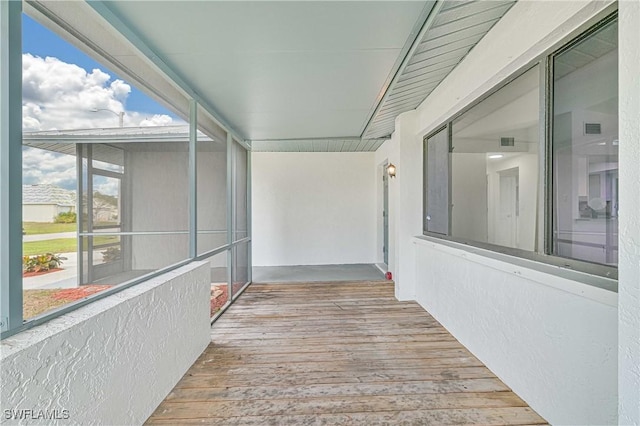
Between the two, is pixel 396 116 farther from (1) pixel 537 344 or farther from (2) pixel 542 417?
(2) pixel 542 417

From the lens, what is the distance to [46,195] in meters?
1.45

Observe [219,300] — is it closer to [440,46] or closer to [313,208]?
[313,208]

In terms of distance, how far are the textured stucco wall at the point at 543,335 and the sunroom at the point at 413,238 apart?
13 mm

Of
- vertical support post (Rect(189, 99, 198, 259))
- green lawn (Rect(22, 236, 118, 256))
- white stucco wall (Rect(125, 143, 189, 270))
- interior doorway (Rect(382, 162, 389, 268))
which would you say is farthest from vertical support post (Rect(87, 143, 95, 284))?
interior doorway (Rect(382, 162, 389, 268))

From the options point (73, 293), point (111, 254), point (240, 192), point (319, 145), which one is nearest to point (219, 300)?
point (111, 254)

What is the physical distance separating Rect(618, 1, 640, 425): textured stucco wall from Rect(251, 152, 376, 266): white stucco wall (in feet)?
18.1

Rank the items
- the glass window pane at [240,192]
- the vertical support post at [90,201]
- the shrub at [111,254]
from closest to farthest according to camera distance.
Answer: the vertical support post at [90,201]
the shrub at [111,254]
the glass window pane at [240,192]

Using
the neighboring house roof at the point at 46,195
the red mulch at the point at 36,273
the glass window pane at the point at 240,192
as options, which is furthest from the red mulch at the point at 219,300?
the neighboring house roof at the point at 46,195

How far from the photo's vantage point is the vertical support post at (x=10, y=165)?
1044 millimetres

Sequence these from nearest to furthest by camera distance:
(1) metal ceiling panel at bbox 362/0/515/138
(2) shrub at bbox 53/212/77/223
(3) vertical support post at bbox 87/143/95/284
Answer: (2) shrub at bbox 53/212/77/223 → (1) metal ceiling panel at bbox 362/0/515/138 → (3) vertical support post at bbox 87/143/95/284

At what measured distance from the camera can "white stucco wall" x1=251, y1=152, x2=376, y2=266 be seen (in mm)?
6469

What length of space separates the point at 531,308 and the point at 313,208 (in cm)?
498

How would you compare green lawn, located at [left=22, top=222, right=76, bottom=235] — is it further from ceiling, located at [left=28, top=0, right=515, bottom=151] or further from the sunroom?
ceiling, located at [left=28, top=0, right=515, bottom=151]

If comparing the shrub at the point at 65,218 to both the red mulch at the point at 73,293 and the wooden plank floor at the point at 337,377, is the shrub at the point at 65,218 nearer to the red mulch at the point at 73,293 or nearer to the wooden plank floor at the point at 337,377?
→ the red mulch at the point at 73,293
